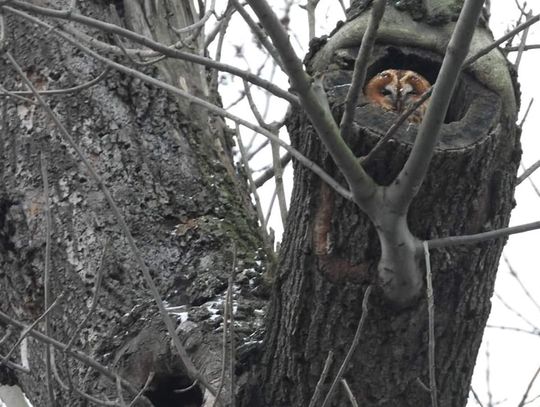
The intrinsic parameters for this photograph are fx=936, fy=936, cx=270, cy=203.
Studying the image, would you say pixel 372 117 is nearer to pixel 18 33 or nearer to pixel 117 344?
pixel 117 344

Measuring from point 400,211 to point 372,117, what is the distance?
0.75 feet

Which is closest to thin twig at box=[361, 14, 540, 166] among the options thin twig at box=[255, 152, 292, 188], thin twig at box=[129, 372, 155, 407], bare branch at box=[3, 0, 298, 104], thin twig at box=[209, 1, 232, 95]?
bare branch at box=[3, 0, 298, 104]

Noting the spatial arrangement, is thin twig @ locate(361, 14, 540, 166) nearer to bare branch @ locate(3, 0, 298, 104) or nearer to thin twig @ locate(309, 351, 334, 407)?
bare branch @ locate(3, 0, 298, 104)

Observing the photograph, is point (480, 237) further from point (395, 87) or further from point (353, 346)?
point (395, 87)

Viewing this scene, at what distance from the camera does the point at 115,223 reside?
271 cm

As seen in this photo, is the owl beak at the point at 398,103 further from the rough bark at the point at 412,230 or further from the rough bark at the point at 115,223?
the rough bark at the point at 115,223

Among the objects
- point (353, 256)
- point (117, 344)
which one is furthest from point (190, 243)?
point (353, 256)

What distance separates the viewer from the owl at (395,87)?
2254mm

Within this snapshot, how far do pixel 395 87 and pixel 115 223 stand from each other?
2.95 ft

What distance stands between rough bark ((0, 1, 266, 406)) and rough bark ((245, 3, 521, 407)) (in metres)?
0.38

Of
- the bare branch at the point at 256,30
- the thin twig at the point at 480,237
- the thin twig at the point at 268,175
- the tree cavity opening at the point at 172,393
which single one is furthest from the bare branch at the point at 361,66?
the thin twig at the point at 268,175

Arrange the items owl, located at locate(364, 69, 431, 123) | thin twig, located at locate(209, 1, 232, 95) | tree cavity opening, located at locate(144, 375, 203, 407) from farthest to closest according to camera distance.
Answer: thin twig, located at locate(209, 1, 232, 95)
tree cavity opening, located at locate(144, 375, 203, 407)
owl, located at locate(364, 69, 431, 123)

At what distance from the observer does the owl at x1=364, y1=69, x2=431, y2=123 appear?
2254 mm

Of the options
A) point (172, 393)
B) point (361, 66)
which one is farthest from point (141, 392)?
point (361, 66)
